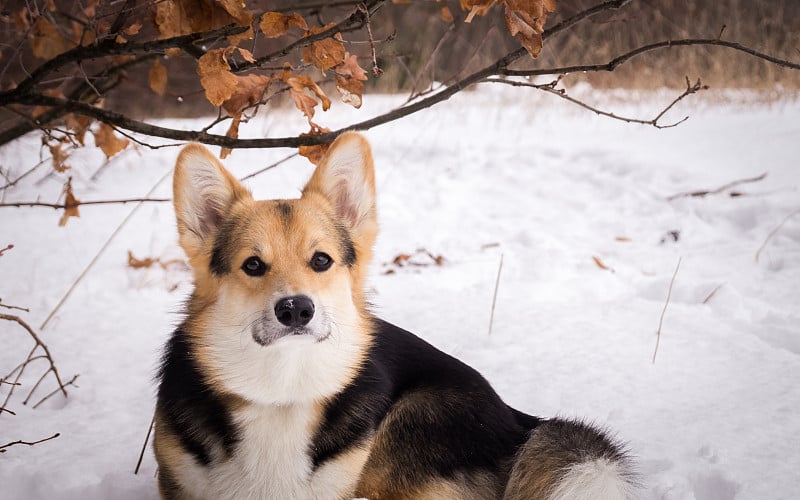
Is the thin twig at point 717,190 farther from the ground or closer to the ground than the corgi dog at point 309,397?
closer to the ground

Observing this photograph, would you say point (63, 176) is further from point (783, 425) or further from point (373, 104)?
point (783, 425)

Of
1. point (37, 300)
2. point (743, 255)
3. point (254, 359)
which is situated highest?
point (254, 359)

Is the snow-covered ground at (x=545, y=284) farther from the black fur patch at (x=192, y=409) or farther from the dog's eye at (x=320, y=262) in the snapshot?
the dog's eye at (x=320, y=262)

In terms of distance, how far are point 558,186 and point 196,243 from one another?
529 centimetres

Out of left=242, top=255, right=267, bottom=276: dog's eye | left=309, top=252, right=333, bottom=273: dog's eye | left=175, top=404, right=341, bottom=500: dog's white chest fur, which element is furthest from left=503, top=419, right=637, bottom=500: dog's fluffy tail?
left=242, top=255, right=267, bottom=276: dog's eye

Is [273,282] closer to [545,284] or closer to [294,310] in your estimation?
[294,310]

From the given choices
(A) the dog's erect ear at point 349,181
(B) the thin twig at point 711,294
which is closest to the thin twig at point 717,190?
(B) the thin twig at point 711,294

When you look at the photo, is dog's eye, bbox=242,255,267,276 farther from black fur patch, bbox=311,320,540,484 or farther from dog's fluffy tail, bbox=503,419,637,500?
dog's fluffy tail, bbox=503,419,637,500

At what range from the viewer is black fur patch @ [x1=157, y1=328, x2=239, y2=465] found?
2.25 metres

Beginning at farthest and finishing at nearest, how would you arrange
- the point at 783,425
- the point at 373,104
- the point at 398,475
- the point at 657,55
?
the point at 657,55 → the point at 373,104 → the point at 783,425 → the point at 398,475

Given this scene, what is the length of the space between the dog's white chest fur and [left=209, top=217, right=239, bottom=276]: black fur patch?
520 mm

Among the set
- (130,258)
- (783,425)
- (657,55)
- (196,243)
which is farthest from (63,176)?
(657,55)

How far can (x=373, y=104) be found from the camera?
Answer: 9.14 metres

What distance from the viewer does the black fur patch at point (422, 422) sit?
2357 mm
